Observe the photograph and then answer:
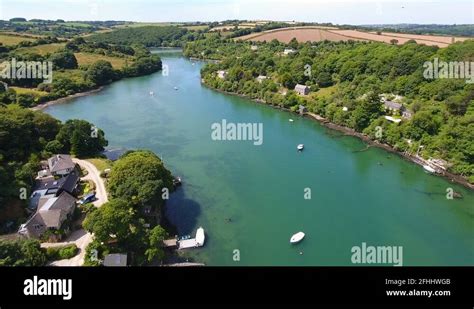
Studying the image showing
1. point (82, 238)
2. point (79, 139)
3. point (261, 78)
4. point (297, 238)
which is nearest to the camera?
point (82, 238)

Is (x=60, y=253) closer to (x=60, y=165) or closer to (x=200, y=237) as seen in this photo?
(x=200, y=237)

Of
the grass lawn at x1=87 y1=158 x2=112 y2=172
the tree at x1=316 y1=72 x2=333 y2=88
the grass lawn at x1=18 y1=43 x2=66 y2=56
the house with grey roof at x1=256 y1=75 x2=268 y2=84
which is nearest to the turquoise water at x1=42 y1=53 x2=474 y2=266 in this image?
the grass lawn at x1=87 y1=158 x2=112 y2=172

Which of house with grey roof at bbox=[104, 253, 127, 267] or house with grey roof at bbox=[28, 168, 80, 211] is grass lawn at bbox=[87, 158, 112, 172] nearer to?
house with grey roof at bbox=[28, 168, 80, 211]

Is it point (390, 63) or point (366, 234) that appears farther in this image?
point (390, 63)

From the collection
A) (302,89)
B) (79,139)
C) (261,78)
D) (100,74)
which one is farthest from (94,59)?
(79,139)

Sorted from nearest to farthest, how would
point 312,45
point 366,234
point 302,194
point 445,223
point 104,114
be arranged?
point 366,234 < point 445,223 < point 302,194 < point 104,114 < point 312,45

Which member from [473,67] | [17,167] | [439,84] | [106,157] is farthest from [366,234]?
[473,67]
